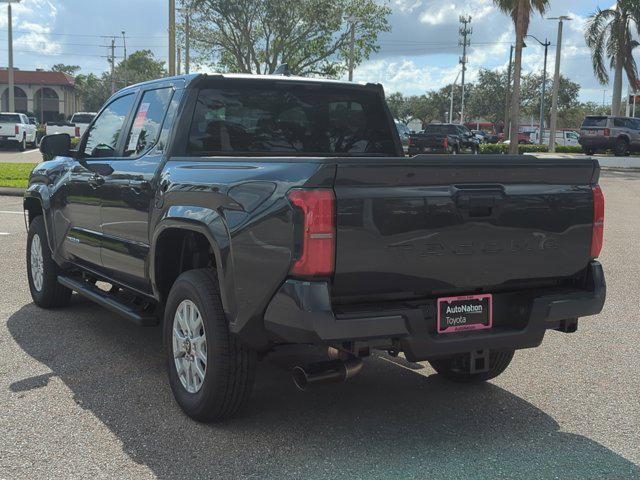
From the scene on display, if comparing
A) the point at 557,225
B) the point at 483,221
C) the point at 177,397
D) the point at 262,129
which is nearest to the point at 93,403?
the point at 177,397

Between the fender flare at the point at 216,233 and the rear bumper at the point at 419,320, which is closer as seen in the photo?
the rear bumper at the point at 419,320

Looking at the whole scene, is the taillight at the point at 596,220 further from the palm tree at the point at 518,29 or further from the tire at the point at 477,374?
the palm tree at the point at 518,29

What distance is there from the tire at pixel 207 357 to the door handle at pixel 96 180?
153cm

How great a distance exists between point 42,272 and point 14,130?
28.5m

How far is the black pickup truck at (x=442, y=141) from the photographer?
29.8m

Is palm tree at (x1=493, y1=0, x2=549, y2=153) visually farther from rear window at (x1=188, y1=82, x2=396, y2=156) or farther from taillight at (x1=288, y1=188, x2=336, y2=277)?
taillight at (x1=288, y1=188, x2=336, y2=277)

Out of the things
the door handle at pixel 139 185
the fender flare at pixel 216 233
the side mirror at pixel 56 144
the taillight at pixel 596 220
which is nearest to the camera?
the fender flare at pixel 216 233

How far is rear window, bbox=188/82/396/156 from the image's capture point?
A: 5.06 m

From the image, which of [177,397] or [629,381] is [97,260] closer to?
[177,397]

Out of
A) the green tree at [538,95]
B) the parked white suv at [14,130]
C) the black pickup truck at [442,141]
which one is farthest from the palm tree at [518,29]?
the green tree at [538,95]

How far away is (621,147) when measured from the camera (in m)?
Answer: 34.5

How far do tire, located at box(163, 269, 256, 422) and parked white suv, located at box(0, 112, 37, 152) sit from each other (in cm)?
3136

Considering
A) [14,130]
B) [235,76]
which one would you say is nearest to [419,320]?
[235,76]

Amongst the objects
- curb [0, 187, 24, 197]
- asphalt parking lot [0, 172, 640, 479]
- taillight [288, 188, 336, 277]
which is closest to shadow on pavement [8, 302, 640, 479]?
asphalt parking lot [0, 172, 640, 479]
